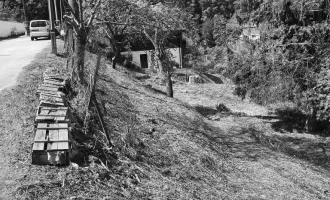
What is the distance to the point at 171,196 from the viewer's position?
258 inches

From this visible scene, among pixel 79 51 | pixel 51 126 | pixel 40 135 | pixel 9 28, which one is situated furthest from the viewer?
pixel 9 28

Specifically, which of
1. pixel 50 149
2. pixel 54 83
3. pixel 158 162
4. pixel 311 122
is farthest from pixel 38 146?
pixel 311 122

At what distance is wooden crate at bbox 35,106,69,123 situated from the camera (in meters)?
6.63

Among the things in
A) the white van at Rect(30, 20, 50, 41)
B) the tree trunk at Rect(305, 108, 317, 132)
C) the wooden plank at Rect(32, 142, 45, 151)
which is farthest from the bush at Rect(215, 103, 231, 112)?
the white van at Rect(30, 20, 50, 41)

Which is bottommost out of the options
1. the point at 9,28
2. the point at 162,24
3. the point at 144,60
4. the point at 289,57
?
the point at 144,60

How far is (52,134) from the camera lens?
6176 mm

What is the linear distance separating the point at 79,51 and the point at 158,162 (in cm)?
368

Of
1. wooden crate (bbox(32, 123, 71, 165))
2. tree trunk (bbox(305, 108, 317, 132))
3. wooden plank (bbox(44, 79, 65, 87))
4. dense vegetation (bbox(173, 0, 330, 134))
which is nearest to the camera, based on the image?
wooden crate (bbox(32, 123, 71, 165))

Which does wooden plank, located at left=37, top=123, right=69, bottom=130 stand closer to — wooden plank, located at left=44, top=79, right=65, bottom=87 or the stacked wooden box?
the stacked wooden box

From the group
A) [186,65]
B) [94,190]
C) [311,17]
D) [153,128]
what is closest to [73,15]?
[153,128]

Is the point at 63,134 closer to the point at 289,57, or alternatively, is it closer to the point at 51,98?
the point at 51,98

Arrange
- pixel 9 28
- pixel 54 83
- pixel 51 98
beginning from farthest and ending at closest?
pixel 9 28 → pixel 54 83 → pixel 51 98

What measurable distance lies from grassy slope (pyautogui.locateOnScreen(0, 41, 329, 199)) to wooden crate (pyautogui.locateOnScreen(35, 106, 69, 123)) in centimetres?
43

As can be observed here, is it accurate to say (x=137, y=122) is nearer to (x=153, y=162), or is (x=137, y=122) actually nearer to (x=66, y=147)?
(x=153, y=162)
